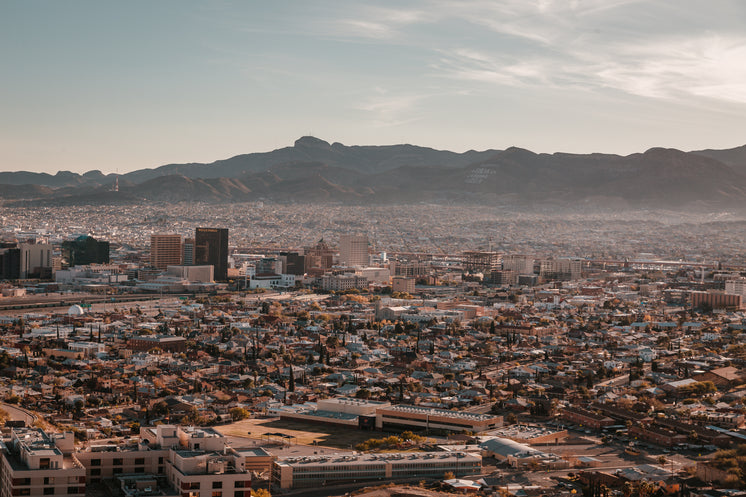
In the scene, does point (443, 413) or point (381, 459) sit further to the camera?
point (443, 413)

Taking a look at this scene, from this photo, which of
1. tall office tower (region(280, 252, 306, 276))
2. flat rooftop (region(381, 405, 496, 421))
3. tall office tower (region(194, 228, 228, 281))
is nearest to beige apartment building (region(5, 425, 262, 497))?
flat rooftop (region(381, 405, 496, 421))

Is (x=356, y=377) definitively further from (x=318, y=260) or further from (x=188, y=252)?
(x=318, y=260)

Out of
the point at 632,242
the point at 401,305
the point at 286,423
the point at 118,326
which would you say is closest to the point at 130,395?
the point at 286,423

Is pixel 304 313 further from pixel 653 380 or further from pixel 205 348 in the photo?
pixel 653 380

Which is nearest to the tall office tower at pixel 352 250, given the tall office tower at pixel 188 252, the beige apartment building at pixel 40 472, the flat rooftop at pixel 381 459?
the tall office tower at pixel 188 252

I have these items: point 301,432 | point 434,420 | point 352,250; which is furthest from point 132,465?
point 352,250

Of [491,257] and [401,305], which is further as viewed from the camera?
[491,257]
